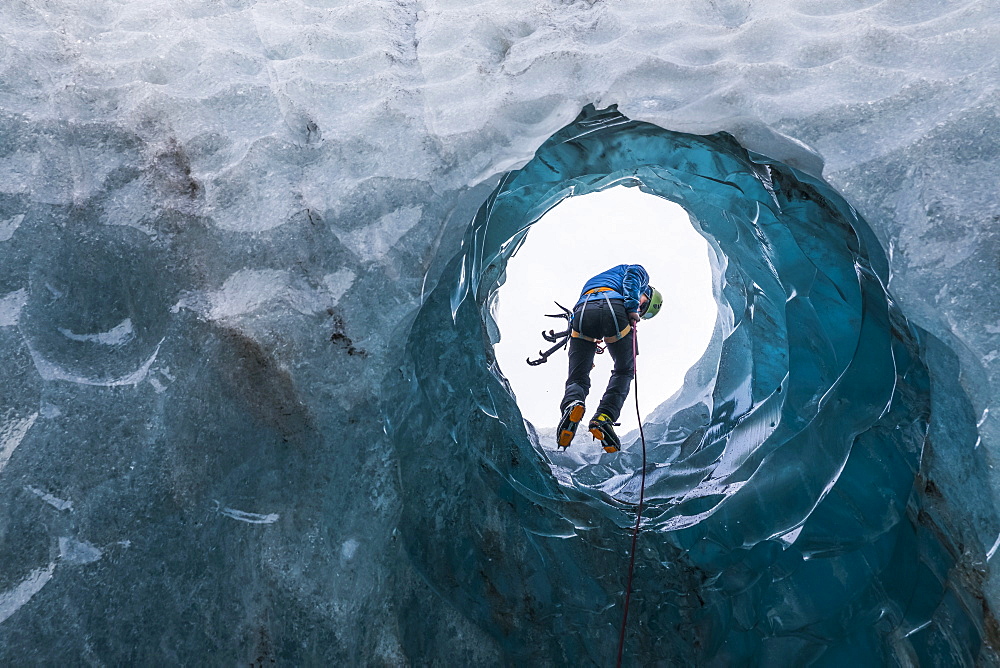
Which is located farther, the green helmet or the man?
the green helmet

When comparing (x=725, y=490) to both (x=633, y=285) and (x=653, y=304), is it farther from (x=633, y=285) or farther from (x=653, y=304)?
(x=653, y=304)

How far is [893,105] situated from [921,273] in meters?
0.77

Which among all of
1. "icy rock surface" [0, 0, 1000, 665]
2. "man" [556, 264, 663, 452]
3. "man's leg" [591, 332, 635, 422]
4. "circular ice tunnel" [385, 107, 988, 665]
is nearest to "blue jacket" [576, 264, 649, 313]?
"man" [556, 264, 663, 452]

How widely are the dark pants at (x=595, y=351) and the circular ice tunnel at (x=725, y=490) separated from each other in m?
0.95

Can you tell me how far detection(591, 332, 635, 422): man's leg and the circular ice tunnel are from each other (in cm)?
93

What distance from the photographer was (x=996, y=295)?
85.2 inches

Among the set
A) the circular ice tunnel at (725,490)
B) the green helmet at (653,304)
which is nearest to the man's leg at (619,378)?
the green helmet at (653,304)

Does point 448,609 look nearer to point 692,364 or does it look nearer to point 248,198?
point 248,198

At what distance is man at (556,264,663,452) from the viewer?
4430 mm

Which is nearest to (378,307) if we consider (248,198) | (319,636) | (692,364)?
(248,198)

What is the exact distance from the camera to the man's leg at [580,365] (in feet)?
15.3

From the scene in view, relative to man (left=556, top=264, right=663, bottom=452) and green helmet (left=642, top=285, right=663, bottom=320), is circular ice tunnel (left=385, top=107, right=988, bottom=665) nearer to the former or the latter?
man (left=556, top=264, right=663, bottom=452)

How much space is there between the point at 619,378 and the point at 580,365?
0.34 m

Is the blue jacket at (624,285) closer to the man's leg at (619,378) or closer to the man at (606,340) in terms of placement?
the man at (606,340)
